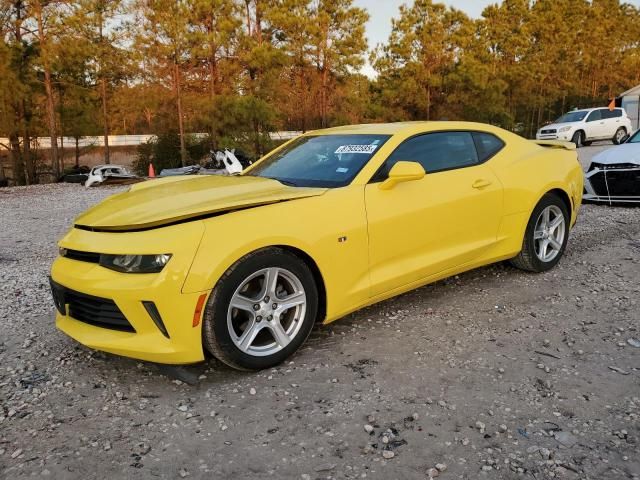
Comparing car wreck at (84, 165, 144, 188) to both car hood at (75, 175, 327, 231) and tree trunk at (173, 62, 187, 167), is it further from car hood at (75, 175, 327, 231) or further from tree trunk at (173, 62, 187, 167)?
car hood at (75, 175, 327, 231)

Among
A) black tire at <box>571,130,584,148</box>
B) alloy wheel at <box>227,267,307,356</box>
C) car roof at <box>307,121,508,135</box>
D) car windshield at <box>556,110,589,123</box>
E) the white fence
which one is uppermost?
the white fence

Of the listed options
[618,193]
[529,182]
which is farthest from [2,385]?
[618,193]

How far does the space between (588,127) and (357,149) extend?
2069 centimetres

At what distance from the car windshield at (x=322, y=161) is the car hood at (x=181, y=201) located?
0.19m

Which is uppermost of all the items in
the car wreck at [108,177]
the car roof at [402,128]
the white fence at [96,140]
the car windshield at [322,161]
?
the white fence at [96,140]

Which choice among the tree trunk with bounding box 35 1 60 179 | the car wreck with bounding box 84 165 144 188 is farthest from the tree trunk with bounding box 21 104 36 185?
the car wreck with bounding box 84 165 144 188

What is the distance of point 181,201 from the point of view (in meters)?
3.22

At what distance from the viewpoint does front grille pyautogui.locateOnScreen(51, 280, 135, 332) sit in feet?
9.42

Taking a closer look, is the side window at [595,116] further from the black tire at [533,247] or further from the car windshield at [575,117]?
the black tire at [533,247]

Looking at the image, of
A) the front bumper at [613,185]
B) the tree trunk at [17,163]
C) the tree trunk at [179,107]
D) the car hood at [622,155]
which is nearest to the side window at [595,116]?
the car hood at [622,155]

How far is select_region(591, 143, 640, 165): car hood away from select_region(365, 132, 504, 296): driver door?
4.51 m

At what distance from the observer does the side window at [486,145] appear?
4.42m

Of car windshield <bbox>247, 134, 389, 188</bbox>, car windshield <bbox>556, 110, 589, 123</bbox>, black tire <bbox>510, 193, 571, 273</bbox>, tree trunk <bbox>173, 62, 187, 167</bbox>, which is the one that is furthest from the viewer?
car windshield <bbox>556, 110, 589, 123</bbox>

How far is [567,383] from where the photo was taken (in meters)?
2.92
